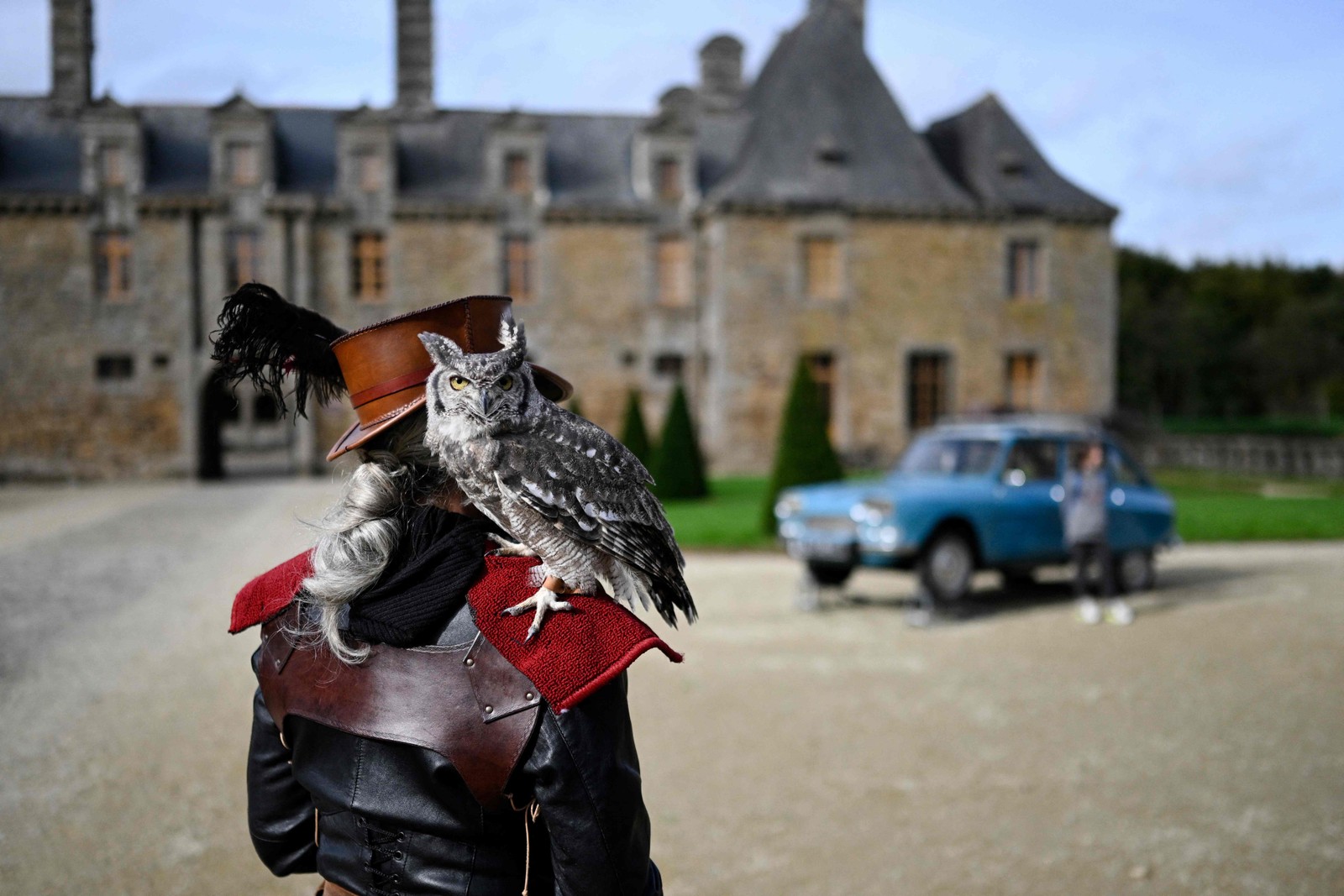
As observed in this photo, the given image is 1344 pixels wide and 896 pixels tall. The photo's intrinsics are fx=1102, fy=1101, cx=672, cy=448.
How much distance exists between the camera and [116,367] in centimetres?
3039

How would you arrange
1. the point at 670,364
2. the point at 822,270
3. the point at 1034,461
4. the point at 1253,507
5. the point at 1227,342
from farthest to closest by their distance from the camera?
the point at 1227,342 → the point at 670,364 → the point at 822,270 → the point at 1253,507 → the point at 1034,461

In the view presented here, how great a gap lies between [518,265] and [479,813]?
99.7ft

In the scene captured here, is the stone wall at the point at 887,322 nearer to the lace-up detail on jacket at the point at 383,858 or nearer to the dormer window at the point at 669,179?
the dormer window at the point at 669,179

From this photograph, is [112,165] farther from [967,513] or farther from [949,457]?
[967,513]

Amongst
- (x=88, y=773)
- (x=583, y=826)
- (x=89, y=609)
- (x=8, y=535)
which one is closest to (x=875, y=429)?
(x=8, y=535)

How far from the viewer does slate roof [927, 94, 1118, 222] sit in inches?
1252

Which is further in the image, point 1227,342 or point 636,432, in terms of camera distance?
point 1227,342

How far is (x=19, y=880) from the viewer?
189 inches

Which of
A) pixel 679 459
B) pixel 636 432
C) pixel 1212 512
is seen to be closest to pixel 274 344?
pixel 679 459

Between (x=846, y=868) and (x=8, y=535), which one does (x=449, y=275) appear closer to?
(x=8, y=535)

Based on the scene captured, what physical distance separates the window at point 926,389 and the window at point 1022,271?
2.98 m

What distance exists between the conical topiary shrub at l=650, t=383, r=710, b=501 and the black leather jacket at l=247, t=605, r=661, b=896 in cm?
2071

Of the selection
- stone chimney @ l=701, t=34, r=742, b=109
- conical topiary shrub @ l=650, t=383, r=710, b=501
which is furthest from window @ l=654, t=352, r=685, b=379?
stone chimney @ l=701, t=34, r=742, b=109

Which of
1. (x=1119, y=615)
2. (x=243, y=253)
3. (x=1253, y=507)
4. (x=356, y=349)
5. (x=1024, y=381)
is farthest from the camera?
(x=1024, y=381)
